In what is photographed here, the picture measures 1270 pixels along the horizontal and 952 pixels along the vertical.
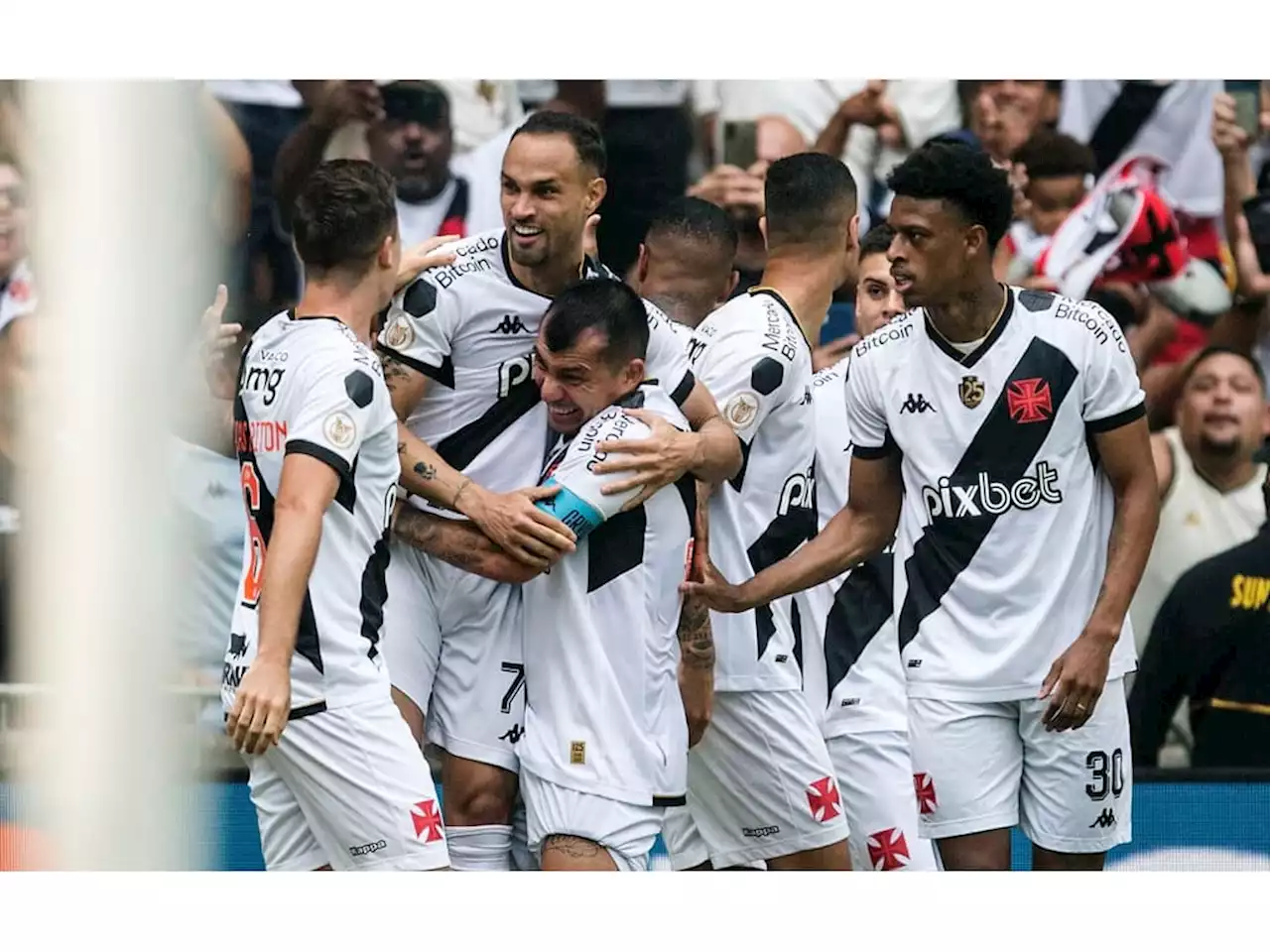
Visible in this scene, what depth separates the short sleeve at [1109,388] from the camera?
432 centimetres

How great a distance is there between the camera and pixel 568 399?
165 inches

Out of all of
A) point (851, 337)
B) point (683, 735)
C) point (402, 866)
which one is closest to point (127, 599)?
point (402, 866)

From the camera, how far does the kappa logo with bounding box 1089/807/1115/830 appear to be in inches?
174

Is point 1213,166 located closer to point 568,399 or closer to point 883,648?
point 883,648

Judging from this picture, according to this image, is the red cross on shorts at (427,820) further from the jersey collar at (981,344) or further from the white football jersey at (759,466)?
the jersey collar at (981,344)

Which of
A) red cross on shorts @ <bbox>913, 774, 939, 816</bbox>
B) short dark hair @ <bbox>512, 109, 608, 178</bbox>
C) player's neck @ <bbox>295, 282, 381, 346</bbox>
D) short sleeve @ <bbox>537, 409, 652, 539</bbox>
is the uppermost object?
short dark hair @ <bbox>512, 109, 608, 178</bbox>

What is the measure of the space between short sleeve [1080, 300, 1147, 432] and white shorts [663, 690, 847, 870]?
102cm

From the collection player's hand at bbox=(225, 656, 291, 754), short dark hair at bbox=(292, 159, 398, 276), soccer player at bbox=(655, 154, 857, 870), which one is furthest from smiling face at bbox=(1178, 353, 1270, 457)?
player's hand at bbox=(225, 656, 291, 754)

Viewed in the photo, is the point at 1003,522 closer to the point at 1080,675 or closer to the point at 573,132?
the point at 1080,675

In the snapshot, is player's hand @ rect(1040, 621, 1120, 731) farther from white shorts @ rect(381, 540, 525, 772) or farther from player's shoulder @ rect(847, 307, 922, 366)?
white shorts @ rect(381, 540, 525, 772)

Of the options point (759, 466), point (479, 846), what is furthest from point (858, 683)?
point (479, 846)

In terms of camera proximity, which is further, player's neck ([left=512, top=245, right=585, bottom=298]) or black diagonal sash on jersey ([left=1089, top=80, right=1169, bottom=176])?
black diagonal sash on jersey ([left=1089, top=80, right=1169, bottom=176])

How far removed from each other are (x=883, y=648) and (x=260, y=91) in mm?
2755

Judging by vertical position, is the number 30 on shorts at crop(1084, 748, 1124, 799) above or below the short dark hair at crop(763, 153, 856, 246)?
below
